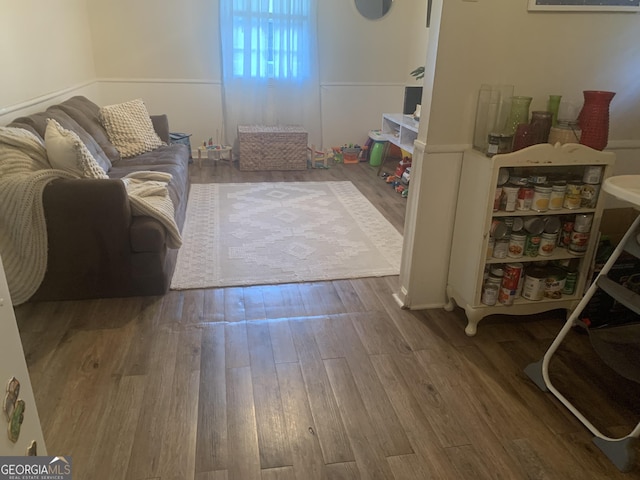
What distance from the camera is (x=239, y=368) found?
208cm

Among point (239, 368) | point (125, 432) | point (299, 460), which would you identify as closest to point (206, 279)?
point (239, 368)

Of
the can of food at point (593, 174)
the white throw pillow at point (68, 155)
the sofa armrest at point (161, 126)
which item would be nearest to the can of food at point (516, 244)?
the can of food at point (593, 174)

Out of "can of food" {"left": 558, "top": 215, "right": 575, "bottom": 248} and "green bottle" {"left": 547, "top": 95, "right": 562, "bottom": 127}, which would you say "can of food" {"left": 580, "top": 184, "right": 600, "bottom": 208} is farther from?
"green bottle" {"left": 547, "top": 95, "right": 562, "bottom": 127}

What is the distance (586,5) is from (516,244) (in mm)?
1154

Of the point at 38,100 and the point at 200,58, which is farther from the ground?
the point at 200,58

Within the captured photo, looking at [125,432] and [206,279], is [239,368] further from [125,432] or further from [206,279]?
[206,279]

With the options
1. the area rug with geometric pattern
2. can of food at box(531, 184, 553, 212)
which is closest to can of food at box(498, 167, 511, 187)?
can of food at box(531, 184, 553, 212)

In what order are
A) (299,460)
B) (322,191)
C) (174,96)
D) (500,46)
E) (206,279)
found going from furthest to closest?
(174,96)
(322,191)
(206,279)
(500,46)
(299,460)

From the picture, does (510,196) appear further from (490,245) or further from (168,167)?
(168,167)

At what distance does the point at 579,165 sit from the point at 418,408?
1.35m

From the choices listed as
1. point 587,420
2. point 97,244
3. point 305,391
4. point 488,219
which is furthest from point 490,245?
point 97,244

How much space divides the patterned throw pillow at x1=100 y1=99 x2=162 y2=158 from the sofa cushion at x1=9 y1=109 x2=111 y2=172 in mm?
344

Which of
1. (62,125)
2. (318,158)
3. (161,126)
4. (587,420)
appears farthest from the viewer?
(318,158)

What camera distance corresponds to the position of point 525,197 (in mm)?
2219
